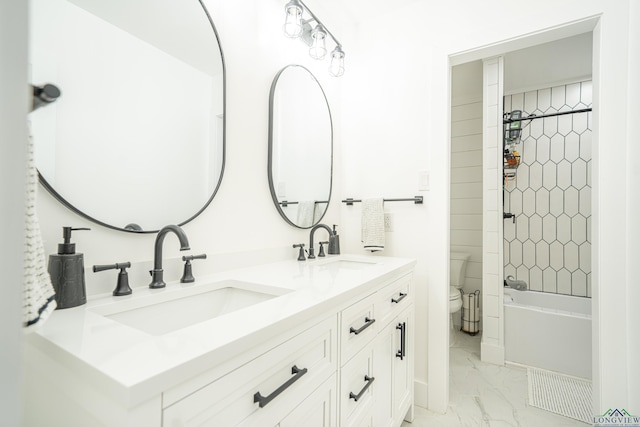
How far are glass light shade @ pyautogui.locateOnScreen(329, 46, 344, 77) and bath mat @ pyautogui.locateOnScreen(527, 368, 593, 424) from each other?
2286 millimetres

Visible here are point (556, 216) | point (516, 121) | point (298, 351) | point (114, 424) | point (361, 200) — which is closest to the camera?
point (114, 424)

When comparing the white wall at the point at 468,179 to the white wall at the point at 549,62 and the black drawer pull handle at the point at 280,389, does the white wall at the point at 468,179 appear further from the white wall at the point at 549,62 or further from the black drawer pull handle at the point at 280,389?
the black drawer pull handle at the point at 280,389

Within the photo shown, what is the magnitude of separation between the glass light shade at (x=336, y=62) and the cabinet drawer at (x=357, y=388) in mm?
1546

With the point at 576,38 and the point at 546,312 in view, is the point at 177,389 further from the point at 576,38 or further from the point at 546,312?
the point at 576,38

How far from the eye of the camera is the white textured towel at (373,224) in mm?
1781

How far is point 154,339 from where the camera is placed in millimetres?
526

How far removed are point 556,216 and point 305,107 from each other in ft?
8.99

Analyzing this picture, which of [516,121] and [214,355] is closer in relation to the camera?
[214,355]

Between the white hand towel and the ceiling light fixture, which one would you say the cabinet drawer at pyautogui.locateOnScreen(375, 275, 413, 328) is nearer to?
the white hand towel

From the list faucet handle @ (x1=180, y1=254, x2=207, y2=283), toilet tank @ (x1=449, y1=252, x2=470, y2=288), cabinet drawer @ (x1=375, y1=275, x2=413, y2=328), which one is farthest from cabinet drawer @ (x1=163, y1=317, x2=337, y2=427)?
toilet tank @ (x1=449, y1=252, x2=470, y2=288)

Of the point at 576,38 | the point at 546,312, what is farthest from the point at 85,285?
the point at 576,38

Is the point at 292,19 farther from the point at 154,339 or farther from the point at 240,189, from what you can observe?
the point at 154,339

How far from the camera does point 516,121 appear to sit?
262cm

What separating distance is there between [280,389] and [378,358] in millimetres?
625
